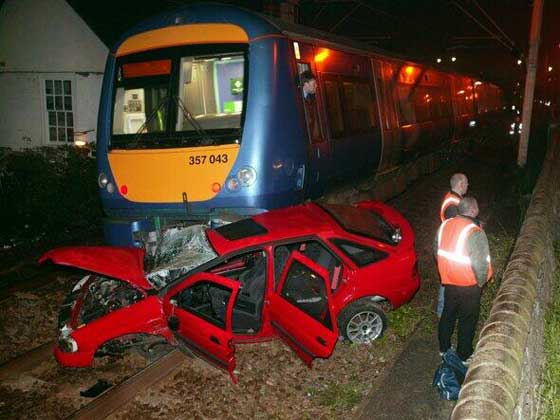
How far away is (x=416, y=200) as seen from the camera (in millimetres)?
11938

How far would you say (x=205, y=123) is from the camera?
21.4ft

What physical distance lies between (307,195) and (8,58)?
11849 mm

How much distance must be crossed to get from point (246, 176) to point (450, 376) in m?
3.29

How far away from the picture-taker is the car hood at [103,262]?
484cm

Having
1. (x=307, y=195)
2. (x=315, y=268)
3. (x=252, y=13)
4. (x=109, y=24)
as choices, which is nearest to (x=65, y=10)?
(x=109, y=24)

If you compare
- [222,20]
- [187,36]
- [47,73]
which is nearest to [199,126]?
[187,36]

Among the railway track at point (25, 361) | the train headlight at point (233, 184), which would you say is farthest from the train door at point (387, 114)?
the railway track at point (25, 361)

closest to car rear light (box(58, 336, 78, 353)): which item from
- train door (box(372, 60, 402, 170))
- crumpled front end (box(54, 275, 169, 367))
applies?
crumpled front end (box(54, 275, 169, 367))

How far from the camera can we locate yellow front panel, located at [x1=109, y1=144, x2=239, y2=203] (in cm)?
627

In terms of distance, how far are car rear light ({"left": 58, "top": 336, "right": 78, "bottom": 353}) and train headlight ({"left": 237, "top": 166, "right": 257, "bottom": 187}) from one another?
2675 millimetres

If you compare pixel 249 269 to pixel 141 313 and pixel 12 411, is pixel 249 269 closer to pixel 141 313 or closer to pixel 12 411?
pixel 141 313

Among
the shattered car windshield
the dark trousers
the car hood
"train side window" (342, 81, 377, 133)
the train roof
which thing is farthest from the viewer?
"train side window" (342, 81, 377, 133)

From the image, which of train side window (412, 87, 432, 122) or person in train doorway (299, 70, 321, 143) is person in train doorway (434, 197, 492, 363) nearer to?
person in train doorway (299, 70, 321, 143)

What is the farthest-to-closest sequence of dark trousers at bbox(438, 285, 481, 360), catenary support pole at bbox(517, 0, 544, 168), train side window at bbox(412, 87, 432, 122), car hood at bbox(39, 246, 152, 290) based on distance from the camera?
catenary support pole at bbox(517, 0, 544, 168)
train side window at bbox(412, 87, 432, 122)
car hood at bbox(39, 246, 152, 290)
dark trousers at bbox(438, 285, 481, 360)
